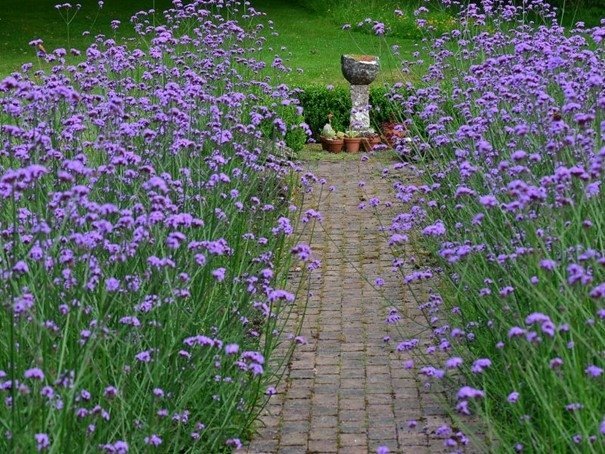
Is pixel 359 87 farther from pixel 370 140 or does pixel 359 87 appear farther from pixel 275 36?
pixel 275 36

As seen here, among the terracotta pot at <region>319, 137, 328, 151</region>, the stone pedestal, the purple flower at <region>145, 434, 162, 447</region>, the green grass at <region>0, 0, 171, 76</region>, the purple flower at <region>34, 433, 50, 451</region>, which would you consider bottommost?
the green grass at <region>0, 0, 171, 76</region>

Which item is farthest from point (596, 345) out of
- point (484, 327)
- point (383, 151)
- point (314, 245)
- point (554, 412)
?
point (383, 151)

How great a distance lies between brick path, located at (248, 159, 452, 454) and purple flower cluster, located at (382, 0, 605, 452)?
22cm

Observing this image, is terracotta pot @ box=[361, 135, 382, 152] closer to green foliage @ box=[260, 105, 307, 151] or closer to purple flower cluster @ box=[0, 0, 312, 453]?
green foliage @ box=[260, 105, 307, 151]

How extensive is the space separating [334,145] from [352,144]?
218mm

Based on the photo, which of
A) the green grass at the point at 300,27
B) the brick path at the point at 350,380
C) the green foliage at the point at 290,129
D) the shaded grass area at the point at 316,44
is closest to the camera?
the brick path at the point at 350,380

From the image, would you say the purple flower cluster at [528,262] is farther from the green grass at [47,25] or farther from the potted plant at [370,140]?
the green grass at [47,25]

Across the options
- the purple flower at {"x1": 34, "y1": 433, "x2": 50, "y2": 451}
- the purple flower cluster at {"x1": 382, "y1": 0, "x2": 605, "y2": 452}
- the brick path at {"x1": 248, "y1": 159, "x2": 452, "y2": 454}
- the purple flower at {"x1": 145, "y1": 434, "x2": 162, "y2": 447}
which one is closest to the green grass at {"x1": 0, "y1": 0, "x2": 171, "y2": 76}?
the brick path at {"x1": 248, "y1": 159, "x2": 452, "y2": 454}

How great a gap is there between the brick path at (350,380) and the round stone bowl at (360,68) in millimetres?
4601

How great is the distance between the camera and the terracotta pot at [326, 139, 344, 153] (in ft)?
43.9

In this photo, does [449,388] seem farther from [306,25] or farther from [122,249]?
[306,25]

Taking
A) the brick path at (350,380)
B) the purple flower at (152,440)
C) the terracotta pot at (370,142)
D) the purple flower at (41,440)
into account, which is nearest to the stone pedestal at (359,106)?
the terracotta pot at (370,142)

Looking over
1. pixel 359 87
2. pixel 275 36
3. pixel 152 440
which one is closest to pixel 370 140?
pixel 359 87

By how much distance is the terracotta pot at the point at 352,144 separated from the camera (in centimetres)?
1339
